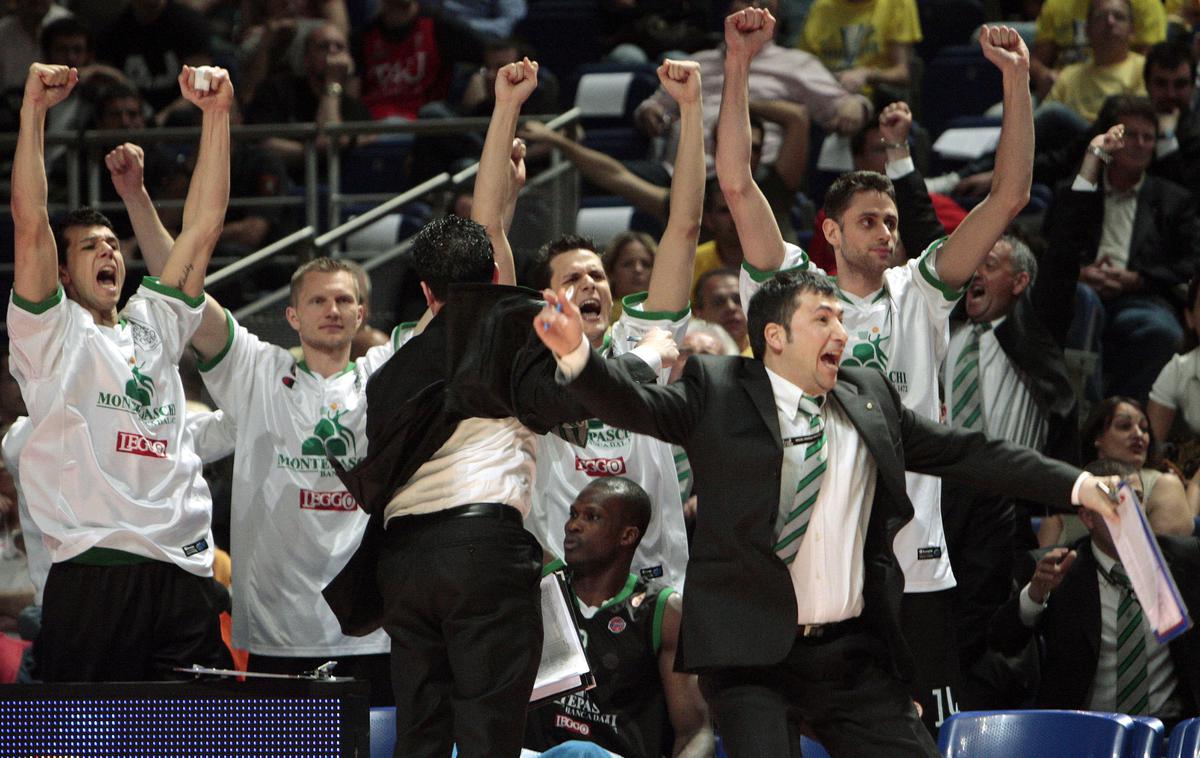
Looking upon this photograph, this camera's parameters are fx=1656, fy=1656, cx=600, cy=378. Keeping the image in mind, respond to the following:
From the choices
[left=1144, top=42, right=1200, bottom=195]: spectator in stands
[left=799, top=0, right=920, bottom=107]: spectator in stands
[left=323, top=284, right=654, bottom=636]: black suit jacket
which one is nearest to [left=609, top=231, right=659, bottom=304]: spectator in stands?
[left=323, top=284, right=654, bottom=636]: black suit jacket

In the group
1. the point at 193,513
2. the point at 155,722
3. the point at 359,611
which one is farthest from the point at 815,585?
the point at 193,513

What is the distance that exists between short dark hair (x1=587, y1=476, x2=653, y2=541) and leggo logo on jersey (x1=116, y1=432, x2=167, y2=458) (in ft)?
4.56

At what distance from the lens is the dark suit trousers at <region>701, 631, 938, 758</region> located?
13.0ft

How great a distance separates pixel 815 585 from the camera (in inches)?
161

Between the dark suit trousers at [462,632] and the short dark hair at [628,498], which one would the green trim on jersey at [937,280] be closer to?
the short dark hair at [628,498]

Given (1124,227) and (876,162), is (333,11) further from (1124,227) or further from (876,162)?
(1124,227)

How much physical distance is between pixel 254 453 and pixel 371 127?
300 cm

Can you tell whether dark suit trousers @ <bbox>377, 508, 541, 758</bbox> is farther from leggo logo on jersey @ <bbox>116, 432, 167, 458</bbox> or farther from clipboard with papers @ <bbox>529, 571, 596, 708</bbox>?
leggo logo on jersey @ <bbox>116, 432, 167, 458</bbox>

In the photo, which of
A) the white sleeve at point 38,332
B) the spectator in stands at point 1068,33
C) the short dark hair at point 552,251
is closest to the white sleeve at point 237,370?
the white sleeve at point 38,332

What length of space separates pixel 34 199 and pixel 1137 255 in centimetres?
527

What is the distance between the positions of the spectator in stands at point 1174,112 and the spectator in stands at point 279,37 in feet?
15.9

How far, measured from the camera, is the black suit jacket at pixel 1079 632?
5.70m

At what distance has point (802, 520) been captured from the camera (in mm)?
4098

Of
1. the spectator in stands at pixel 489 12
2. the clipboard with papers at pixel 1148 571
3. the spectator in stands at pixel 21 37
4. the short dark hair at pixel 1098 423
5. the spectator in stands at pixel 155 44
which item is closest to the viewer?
the clipboard with papers at pixel 1148 571
